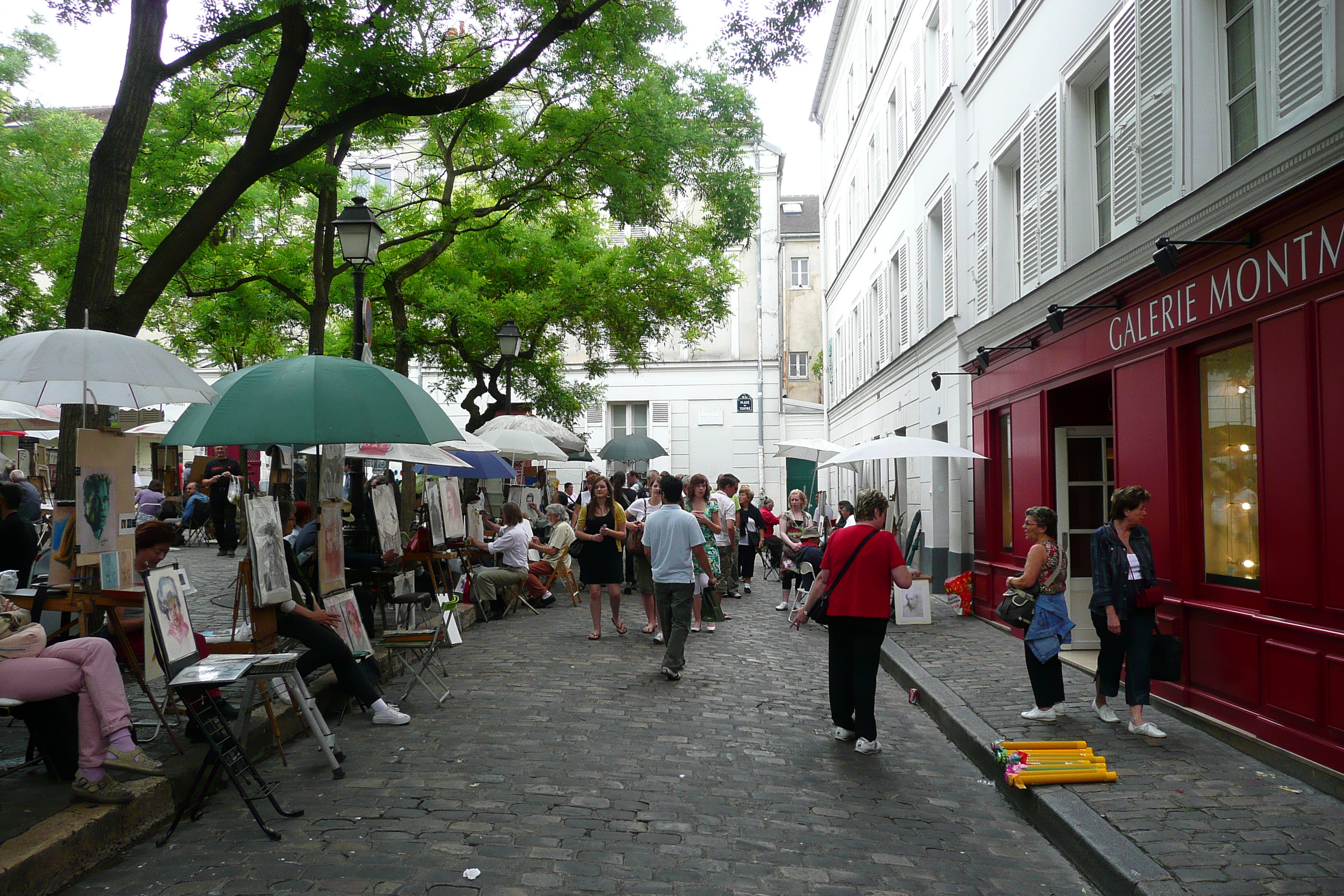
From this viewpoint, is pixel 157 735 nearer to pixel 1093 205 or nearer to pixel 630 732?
pixel 630 732

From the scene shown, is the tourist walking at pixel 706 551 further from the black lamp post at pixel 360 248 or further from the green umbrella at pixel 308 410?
the green umbrella at pixel 308 410

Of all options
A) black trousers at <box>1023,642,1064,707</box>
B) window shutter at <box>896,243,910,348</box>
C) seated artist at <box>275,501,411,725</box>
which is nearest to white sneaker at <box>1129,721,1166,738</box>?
black trousers at <box>1023,642,1064,707</box>

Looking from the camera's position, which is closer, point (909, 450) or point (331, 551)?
point (331, 551)

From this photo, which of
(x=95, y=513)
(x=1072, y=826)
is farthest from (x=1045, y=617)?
(x=95, y=513)

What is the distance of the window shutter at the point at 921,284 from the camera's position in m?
17.4

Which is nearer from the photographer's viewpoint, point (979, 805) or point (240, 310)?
point (979, 805)

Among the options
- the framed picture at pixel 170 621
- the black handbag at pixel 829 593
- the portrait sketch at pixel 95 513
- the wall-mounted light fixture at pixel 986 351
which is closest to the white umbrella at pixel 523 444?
the wall-mounted light fixture at pixel 986 351

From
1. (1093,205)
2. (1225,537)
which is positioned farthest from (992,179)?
(1225,537)

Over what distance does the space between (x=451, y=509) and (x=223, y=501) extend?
969 cm

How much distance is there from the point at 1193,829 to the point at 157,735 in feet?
19.1

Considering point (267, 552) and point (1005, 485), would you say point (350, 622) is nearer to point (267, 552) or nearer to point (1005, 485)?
point (267, 552)

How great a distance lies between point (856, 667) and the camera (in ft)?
23.4

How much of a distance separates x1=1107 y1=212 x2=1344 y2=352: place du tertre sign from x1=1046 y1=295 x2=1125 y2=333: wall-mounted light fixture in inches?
11.9

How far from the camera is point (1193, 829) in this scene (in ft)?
16.6
